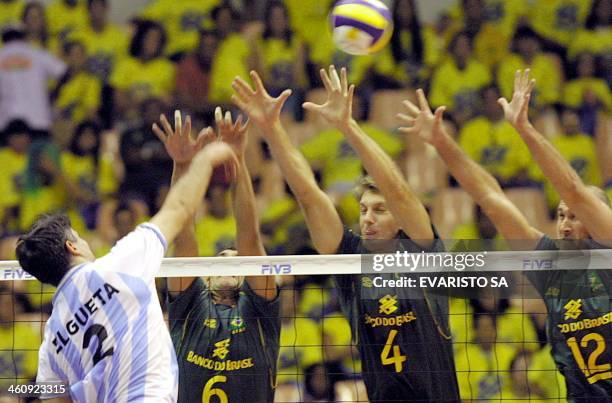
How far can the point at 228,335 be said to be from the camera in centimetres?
686

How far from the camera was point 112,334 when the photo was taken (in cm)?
506

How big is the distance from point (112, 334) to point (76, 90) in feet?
23.9

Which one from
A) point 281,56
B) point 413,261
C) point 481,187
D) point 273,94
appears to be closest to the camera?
point 413,261

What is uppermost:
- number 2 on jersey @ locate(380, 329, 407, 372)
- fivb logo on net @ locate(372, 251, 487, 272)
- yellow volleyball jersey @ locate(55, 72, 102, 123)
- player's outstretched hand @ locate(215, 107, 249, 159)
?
yellow volleyball jersey @ locate(55, 72, 102, 123)

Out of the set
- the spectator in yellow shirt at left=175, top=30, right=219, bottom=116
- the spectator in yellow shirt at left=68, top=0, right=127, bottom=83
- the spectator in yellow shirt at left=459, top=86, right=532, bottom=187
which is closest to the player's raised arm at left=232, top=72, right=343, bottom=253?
the spectator in yellow shirt at left=459, top=86, right=532, bottom=187

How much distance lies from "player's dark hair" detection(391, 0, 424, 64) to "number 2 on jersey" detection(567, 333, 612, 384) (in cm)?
570

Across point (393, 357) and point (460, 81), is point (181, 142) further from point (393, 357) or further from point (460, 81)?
point (460, 81)

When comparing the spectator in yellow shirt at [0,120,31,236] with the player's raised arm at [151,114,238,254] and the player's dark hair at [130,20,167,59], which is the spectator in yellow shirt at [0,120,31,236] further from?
the player's raised arm at [151,114,238,254]

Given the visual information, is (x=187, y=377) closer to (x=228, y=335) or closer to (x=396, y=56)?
(x=228, y=335)

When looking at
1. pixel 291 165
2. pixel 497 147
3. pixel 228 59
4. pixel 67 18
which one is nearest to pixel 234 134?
pixel 291 165

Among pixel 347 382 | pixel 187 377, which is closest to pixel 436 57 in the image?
pixel 347 382

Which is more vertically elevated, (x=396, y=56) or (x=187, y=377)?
(x=396, y=56)

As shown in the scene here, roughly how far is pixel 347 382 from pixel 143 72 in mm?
4484

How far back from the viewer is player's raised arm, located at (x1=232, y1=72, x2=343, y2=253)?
6832 millimetres
